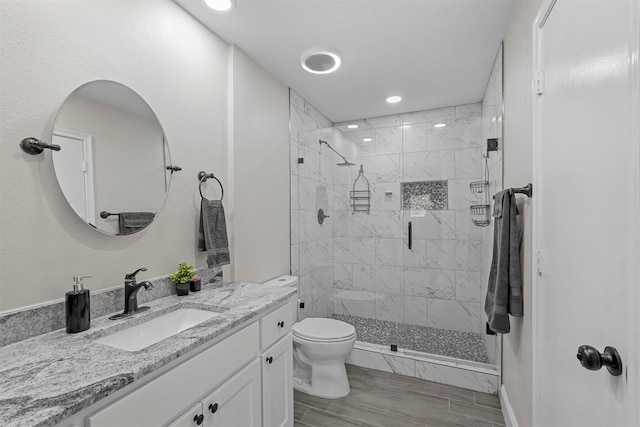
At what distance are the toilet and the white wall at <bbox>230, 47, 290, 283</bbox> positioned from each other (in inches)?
10.3

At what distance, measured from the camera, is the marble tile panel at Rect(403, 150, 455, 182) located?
3.44 m

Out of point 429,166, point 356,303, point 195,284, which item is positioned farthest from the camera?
point 356,303

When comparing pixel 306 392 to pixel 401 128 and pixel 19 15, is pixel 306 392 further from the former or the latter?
pixel 401 128

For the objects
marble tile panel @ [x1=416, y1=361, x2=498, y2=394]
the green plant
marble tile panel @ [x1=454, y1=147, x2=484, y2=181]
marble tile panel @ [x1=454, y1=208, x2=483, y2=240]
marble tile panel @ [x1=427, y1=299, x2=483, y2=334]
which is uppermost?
marble tile panel @ [x1=454, y1=147, x2=484, y2=181]

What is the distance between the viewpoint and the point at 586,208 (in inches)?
36.6

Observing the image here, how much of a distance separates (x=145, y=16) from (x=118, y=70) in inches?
14.3

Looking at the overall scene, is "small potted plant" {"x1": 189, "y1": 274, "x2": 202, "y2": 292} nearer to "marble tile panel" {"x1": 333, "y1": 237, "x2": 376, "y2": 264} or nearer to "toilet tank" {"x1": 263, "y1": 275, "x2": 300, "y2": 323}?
"toilet tank" {"x1": 263, "y1": 275, "x2": 300, "y2": 323}

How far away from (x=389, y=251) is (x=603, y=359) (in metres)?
2.94

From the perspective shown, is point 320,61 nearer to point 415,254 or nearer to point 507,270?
point 507,270

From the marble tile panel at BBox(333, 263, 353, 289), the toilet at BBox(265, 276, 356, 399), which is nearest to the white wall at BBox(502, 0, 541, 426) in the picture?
the toilet at BBox(265, 276, 356, 399)

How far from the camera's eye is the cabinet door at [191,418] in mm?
1055

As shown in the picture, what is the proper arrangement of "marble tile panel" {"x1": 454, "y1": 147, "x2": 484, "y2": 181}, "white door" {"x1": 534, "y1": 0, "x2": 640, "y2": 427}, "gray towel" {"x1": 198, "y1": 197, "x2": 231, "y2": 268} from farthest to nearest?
1. "marble tile panel" {"x1": 454, "y1": 147, "x2": 484, "y2": 181}
2. "gray towel" {"x1": 198, "y1": 197, "x2": 231, "y2": 268}
3. "white door" {"x1": 534, "y1": 0, "x2": 640, "y2": 427}

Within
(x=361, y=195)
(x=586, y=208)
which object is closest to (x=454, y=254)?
(x=361, y=195)

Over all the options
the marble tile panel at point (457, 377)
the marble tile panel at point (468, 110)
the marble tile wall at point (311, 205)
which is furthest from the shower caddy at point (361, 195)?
the marble tile panel at point (457, 377)
